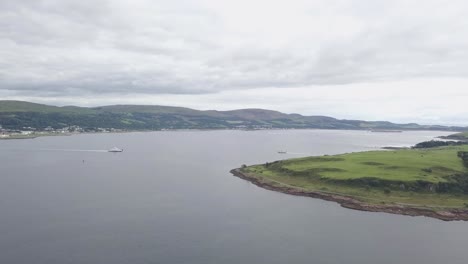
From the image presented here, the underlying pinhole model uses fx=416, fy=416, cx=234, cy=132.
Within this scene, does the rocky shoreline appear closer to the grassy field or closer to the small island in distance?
the small island in distance

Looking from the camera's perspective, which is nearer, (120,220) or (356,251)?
(356,251)

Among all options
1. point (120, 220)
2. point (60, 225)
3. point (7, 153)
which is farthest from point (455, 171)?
point (7, 153)

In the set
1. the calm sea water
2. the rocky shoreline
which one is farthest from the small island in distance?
the calm sea water

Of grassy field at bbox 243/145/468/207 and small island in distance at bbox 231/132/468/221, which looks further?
grassy field at bbox 243/145/468/207

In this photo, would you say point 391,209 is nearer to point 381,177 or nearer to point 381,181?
point 381,181

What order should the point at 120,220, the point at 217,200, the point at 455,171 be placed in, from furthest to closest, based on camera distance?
the point at 455,171 → the point at 217,200 → the point at 120,220

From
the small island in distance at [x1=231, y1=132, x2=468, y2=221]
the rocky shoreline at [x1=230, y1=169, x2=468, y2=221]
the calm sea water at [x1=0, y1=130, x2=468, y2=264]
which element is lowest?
the calm sea water at [x1=0, y1=130, x2=468, y2=264]

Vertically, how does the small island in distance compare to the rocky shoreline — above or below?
above

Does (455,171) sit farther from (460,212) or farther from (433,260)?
(433,260)
